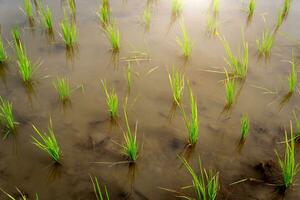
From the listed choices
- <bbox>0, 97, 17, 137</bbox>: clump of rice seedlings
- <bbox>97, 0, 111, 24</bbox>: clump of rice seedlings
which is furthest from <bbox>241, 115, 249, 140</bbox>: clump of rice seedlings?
<bbox>97, 0, 111, 24</bbox>: clump of rice seedlings

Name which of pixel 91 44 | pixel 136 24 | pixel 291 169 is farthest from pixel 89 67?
pixel 291 169

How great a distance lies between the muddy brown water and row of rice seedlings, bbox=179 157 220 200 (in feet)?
0.15

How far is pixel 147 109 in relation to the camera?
2385 mm

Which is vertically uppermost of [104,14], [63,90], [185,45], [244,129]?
[104,14]

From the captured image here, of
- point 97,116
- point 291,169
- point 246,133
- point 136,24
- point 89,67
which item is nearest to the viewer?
point 291,169

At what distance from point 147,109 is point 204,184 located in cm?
77

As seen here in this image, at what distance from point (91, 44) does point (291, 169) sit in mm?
2099

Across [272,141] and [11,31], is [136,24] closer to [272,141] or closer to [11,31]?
[11,31]

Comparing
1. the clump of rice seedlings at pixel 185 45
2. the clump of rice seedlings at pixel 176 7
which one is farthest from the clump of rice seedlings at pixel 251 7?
the clump of rice seedlings at pixel 185 45

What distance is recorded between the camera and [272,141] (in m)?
2.14

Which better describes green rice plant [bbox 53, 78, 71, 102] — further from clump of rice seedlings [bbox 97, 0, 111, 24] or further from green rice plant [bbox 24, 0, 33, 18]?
green rice plant [bbox 24, 0, 33, 18]

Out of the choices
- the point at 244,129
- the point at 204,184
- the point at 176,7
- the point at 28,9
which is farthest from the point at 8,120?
Result: the point at 176,7

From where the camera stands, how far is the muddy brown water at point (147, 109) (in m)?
1.90

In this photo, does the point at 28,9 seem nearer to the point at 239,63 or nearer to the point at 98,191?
the point at 239,63
